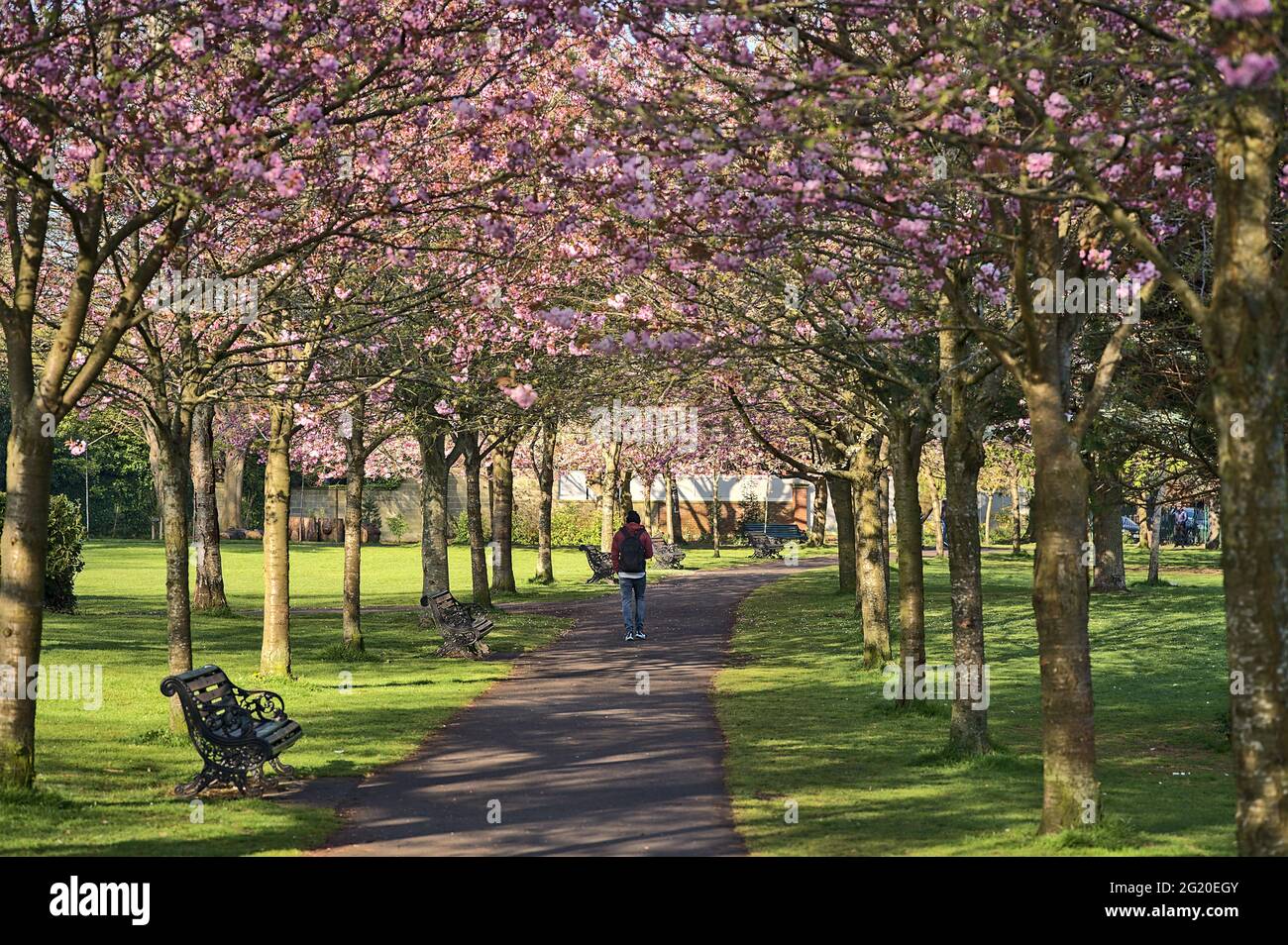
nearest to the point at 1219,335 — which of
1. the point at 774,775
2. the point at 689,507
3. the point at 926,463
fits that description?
the point at 774,775

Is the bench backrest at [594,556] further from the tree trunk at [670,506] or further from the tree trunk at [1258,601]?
the tree trunk at [1258,601]

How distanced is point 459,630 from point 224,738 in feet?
38.8

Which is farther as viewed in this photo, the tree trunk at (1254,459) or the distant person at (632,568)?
the distant person at (632,568)

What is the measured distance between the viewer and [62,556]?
2981 centimetres

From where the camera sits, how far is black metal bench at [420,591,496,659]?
23578 mm

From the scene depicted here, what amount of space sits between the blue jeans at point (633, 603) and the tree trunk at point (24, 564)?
15218mm

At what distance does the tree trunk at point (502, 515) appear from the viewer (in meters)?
36.2

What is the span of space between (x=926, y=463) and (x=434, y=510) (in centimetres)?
3093

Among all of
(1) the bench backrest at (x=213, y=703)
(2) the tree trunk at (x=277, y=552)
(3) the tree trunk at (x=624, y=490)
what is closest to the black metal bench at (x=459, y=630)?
(2) the tree trunk at (x=277, y=552)

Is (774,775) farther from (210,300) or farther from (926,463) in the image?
(926,463)

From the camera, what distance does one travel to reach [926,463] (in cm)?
5559

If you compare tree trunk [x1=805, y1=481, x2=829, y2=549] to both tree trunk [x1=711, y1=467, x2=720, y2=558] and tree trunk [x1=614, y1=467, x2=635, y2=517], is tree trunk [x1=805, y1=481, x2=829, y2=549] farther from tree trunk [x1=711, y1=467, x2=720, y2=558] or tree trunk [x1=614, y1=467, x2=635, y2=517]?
tree trunk [x1=614, y1=467, x2=635, y2=517]

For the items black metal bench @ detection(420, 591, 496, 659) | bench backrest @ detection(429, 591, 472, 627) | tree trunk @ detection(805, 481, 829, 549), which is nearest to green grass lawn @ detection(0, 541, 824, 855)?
black metal bench @ detection(420, 591, 496, 659)

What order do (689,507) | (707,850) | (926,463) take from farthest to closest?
(689,507) → (926,463) → (707,850)
